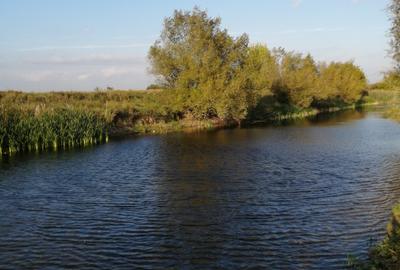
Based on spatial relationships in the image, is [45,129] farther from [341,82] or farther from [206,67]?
[341,82]

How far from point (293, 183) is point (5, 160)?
18.0 meters

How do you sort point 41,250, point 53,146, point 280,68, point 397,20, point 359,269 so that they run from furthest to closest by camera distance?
point 280,68, point 53,146, point 397,20, point 41,250, point 359,269

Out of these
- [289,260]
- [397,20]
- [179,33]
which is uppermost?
[179,33]

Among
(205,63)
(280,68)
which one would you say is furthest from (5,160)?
(280,68)

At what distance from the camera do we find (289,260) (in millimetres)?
11906

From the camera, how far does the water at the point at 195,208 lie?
40.8 ft

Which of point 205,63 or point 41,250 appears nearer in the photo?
point 41,250

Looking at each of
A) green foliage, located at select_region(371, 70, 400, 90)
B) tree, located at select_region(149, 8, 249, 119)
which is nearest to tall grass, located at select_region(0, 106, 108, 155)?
tree, located at select_region(149, 8, 249, 119)

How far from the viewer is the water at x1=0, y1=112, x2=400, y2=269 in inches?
489

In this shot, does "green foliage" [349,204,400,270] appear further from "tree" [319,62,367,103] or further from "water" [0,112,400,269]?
"tree" [319,62,367,103]

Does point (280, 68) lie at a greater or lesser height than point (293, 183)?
greater

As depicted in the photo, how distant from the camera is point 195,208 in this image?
56.7 ft

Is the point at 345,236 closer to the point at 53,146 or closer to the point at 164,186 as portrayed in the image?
the point at 164,186

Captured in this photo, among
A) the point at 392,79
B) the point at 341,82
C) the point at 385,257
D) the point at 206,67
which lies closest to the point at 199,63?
the point at 206,67
